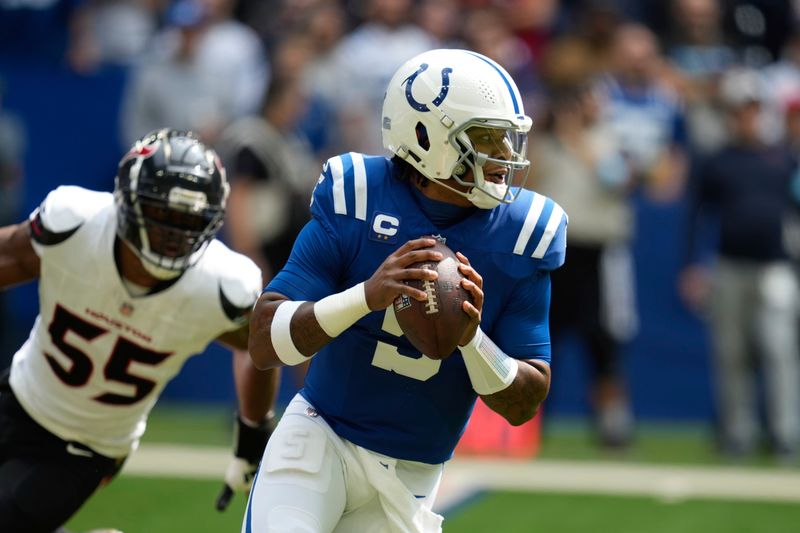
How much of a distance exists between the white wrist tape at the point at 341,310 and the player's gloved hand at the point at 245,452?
971 millimetres

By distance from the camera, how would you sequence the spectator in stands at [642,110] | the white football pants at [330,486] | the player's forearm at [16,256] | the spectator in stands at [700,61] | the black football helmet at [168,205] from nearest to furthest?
1. the white football pants at [330,486]
2. the black football helmet at [168,205]
3. the player's forearm at [16,256]
4. the spectator in stands at [642,110]
5. the spectator in stands at [700,61]

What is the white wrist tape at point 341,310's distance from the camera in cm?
312

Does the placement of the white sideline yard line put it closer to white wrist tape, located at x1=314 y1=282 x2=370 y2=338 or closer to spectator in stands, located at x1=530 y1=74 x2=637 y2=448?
spectator in stands, located at x1=530 y1=74 x2=637 y2=448

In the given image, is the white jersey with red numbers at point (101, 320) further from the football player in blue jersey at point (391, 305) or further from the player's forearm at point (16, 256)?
the football player in blue jersey at point (391, 305)

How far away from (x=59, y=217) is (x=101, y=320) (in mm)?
344

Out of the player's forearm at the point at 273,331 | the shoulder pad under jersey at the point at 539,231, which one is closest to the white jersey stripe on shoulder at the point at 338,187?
the player's forearm at the point at 273,331

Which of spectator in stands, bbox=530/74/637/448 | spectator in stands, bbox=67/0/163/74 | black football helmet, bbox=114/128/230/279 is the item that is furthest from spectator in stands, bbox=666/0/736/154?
black football helmet, bbox=114/128/230/279

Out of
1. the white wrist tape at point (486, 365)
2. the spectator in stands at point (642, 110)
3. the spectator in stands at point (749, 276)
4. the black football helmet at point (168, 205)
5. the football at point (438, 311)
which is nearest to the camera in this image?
the football at point (438, 311)

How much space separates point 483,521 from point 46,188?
456 centimetres

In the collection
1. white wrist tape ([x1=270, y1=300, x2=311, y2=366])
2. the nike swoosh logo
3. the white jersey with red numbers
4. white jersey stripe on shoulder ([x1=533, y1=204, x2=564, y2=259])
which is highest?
white jersey stripe on shoulder ([x1=533, y1=204, x2=564, y2=259])

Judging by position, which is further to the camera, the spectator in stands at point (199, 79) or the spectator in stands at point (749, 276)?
the spectator in stands at point (199, 79)

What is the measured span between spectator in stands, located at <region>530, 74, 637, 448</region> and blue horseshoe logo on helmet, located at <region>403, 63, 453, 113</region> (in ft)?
14.3

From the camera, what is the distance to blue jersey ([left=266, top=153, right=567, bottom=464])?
336 cm

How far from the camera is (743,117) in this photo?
301 inches
